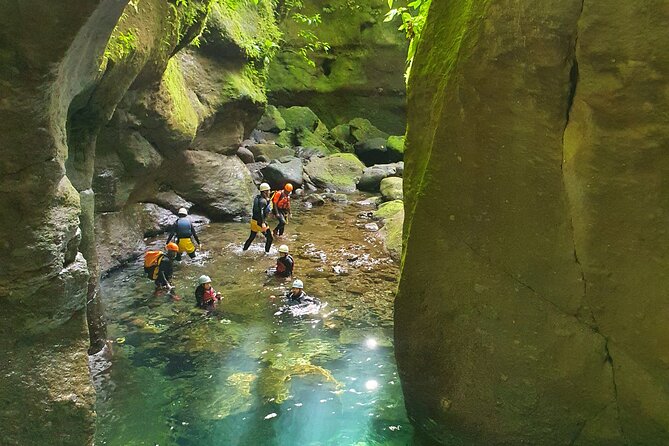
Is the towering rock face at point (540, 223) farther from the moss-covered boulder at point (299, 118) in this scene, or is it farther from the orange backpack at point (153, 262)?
the moss-covered boulder at point (299, 118)

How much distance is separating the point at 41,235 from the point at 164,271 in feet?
21.6

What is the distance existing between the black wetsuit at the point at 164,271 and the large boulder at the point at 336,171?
1219 centimetres

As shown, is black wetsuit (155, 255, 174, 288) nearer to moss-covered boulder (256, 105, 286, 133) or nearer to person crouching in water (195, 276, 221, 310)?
person crouching in water (195, 276, 221, 310)

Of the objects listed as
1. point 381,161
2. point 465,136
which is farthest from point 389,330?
point 381,161

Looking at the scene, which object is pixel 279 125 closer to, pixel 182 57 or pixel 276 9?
pixel 276 9

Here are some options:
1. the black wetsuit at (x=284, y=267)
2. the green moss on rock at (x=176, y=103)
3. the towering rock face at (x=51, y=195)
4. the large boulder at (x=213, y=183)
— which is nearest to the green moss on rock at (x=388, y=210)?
the large boulder at (x=213, y=183)

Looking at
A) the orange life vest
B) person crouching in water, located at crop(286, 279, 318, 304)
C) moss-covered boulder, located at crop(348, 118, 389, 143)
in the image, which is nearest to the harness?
person crouching in water, located at crop(286, 279, 318, 304)

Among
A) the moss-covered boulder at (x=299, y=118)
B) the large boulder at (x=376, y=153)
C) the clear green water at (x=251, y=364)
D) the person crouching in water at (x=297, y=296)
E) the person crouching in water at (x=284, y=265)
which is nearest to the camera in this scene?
the clear green water at (x=251, y=364)

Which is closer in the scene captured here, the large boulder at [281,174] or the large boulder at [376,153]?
the large boulder at [281,174]

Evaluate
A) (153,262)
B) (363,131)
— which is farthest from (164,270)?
(363,131)

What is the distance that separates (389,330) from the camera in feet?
29.8

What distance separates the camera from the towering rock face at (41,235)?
11.4ft

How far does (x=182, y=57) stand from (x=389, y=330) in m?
9.31

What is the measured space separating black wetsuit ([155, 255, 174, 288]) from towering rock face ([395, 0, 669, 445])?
20.1ft
